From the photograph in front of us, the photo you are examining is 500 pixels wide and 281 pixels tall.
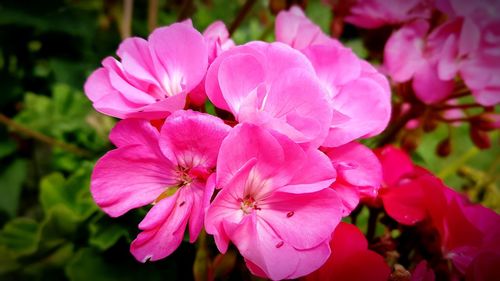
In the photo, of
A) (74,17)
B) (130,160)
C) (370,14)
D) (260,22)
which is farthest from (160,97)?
(260,22)

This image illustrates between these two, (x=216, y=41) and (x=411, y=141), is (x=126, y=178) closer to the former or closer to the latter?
(x=216, y=41)

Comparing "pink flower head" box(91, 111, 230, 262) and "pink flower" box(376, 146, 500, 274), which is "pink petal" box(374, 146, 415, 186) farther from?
"pink flower head" box(91, 111, 230, 262)

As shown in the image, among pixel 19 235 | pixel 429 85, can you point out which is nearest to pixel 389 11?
pixel 429 85

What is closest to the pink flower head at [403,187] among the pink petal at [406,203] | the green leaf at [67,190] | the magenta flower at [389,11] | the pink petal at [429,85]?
the pink petal at [406,203]

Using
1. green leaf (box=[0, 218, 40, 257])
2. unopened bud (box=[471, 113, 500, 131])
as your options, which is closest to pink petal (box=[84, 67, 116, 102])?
green leaf (box=[0, 218, 40, 257])

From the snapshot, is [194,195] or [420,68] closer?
[194,195]

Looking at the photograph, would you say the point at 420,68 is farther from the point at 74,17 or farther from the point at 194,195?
the point at 74,17
